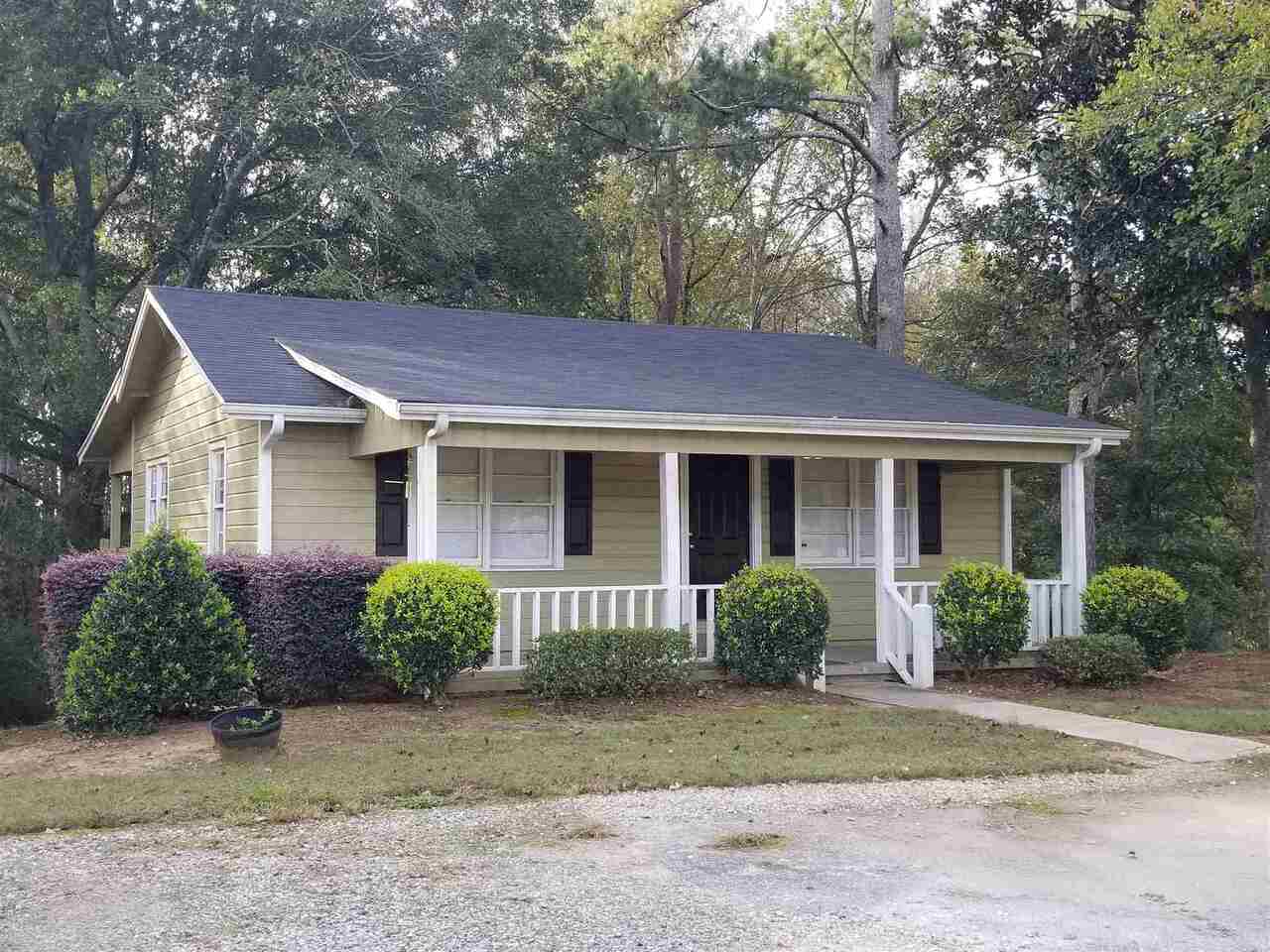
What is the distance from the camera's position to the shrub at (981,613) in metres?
12.6

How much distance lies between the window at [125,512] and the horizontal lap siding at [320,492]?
6823 millimetres

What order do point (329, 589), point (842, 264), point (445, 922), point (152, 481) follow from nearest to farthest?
point (445, 922), point (329, 589), point (152, 481), point (842, 264)

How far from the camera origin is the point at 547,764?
8.02 metres

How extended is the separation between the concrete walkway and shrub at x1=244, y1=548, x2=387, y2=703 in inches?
176

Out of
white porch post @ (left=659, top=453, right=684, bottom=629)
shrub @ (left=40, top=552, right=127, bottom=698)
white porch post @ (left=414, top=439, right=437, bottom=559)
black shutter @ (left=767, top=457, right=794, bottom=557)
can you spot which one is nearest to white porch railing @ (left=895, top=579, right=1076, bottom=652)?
black shutter @ (left=767, top=457, right=794, bottom=557)

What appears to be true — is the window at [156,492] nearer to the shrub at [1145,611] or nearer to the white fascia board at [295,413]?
the white fascia board at [295,413]

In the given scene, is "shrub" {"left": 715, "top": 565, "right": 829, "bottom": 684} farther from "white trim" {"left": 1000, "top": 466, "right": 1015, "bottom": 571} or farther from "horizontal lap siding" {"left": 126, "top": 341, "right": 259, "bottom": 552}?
"white trim" {"left": 1000, "top": 466, "right": 1015, "bottom": 571}

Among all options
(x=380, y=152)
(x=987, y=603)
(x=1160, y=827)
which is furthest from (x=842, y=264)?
(x=1160, y=827)

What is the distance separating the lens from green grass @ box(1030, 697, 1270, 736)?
993 centimetres

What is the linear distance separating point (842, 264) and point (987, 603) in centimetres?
2231

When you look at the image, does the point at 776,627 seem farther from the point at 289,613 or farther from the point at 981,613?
the point at 289,613

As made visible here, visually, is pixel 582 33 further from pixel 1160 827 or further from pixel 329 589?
pixel 1160 827

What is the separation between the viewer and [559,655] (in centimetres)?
1087

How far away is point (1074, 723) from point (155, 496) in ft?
38.2
